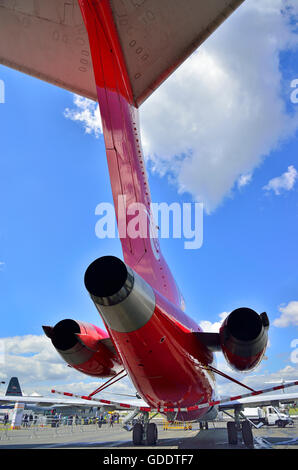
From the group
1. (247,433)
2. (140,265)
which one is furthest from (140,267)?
(247,433)

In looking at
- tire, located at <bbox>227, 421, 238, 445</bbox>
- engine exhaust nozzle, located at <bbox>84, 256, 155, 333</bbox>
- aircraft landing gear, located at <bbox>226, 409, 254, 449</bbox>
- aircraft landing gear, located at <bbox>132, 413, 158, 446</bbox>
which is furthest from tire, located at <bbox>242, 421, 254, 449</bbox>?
engine exhaust nozzle, located at <bbox>84, 256, 155, 333</bbox>

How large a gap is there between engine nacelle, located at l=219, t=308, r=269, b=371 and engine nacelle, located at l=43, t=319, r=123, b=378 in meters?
2.37

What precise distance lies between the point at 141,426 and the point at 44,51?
11.7 metres

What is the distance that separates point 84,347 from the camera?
546 cm

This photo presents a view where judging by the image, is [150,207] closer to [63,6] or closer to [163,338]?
[163,338]

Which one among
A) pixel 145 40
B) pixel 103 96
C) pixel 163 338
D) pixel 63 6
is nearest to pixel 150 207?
pixel 103 96

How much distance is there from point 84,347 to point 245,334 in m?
2.90

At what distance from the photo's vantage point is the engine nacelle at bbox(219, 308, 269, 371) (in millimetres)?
4297

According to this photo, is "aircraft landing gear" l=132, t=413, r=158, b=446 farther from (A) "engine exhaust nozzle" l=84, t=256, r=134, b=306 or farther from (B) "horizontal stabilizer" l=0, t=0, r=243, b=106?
(B) "horizontal stabilizer" l=0, t=0, r=243, b=106

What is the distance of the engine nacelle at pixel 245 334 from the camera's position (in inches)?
169

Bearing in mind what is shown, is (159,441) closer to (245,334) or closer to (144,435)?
(144,435)

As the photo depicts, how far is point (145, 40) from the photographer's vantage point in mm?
6535
